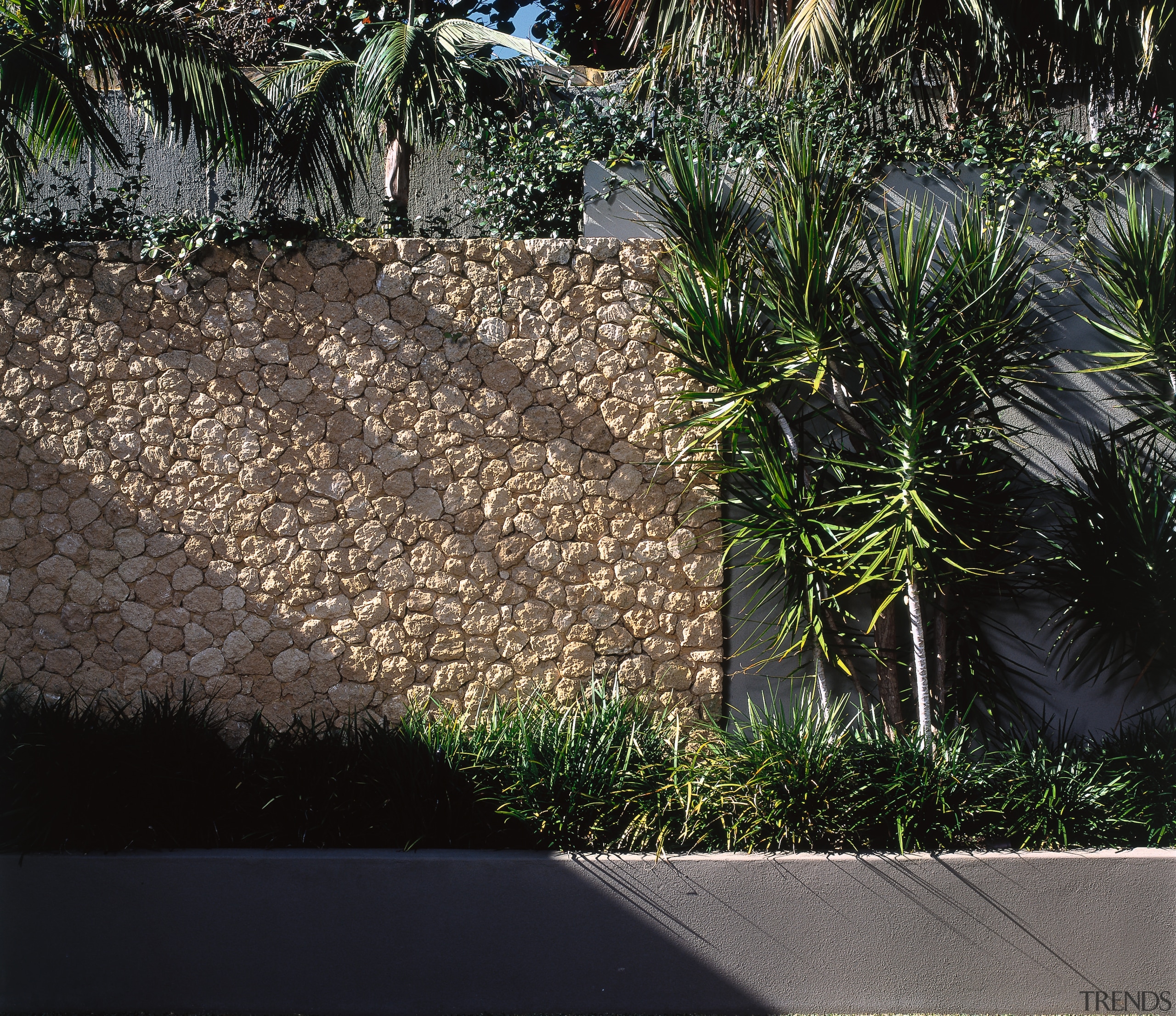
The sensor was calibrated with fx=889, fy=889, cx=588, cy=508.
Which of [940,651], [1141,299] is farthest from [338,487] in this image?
[1141,299]

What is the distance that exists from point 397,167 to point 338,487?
3.04 m

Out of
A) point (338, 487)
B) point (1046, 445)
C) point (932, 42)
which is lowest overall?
point (338, 487)

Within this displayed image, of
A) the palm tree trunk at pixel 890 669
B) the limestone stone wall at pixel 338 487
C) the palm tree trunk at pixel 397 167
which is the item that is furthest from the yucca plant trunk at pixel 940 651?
the palm tree trunk at pixel 397 167

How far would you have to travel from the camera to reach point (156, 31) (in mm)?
4918

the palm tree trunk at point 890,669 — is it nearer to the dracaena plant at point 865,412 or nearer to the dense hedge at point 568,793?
the dracaena plant at point 865,412

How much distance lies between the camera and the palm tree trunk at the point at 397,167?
20.7ft

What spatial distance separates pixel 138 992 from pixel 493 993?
161 cm

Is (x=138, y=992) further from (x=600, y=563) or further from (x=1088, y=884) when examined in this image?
(x=1088, y=884)

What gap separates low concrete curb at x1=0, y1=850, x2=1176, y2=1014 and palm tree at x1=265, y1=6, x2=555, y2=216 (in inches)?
159

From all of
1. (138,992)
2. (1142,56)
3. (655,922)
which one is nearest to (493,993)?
(655,922)

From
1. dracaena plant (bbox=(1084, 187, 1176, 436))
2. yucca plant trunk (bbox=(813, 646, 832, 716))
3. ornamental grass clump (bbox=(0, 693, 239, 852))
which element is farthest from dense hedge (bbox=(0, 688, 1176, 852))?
dracaena plant (bbox=(1084, 187, 1176, 436))

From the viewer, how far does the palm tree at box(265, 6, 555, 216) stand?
5328 millimetres

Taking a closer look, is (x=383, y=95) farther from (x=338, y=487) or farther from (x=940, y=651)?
(x=940, y=651)

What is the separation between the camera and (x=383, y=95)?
16.9ft
